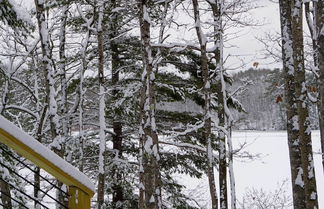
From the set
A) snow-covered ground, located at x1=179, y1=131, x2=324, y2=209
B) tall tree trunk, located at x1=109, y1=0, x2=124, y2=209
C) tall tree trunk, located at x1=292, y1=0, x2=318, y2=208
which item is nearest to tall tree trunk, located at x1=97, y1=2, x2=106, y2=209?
tall tree trunk, located at x1=109, y1=0, x2=124, y2=209

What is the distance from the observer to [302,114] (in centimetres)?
723

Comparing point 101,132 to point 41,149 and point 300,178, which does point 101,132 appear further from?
point 41,149

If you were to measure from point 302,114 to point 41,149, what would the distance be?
247 inches

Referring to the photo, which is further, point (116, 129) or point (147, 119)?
point (116, 129)

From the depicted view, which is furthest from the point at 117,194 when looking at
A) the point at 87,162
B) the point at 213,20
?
the point at 213,20

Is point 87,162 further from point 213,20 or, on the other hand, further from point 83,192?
point 83,192

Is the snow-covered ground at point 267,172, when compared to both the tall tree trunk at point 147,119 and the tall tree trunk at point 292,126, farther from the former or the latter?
the tall tree trunk at point 147,119

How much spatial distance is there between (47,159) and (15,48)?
14005 millimetres

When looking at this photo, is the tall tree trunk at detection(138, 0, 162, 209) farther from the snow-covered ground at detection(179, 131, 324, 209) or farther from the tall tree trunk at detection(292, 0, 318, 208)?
the snow-covered ground at detection(179, 131, 324, 209)

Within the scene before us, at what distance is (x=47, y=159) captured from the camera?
1942 mm

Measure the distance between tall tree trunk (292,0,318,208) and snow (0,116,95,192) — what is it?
5934mm

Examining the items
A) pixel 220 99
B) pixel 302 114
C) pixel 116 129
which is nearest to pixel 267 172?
pixel 220 99

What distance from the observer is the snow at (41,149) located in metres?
1.81

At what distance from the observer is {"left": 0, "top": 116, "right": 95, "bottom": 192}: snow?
1.81 m
